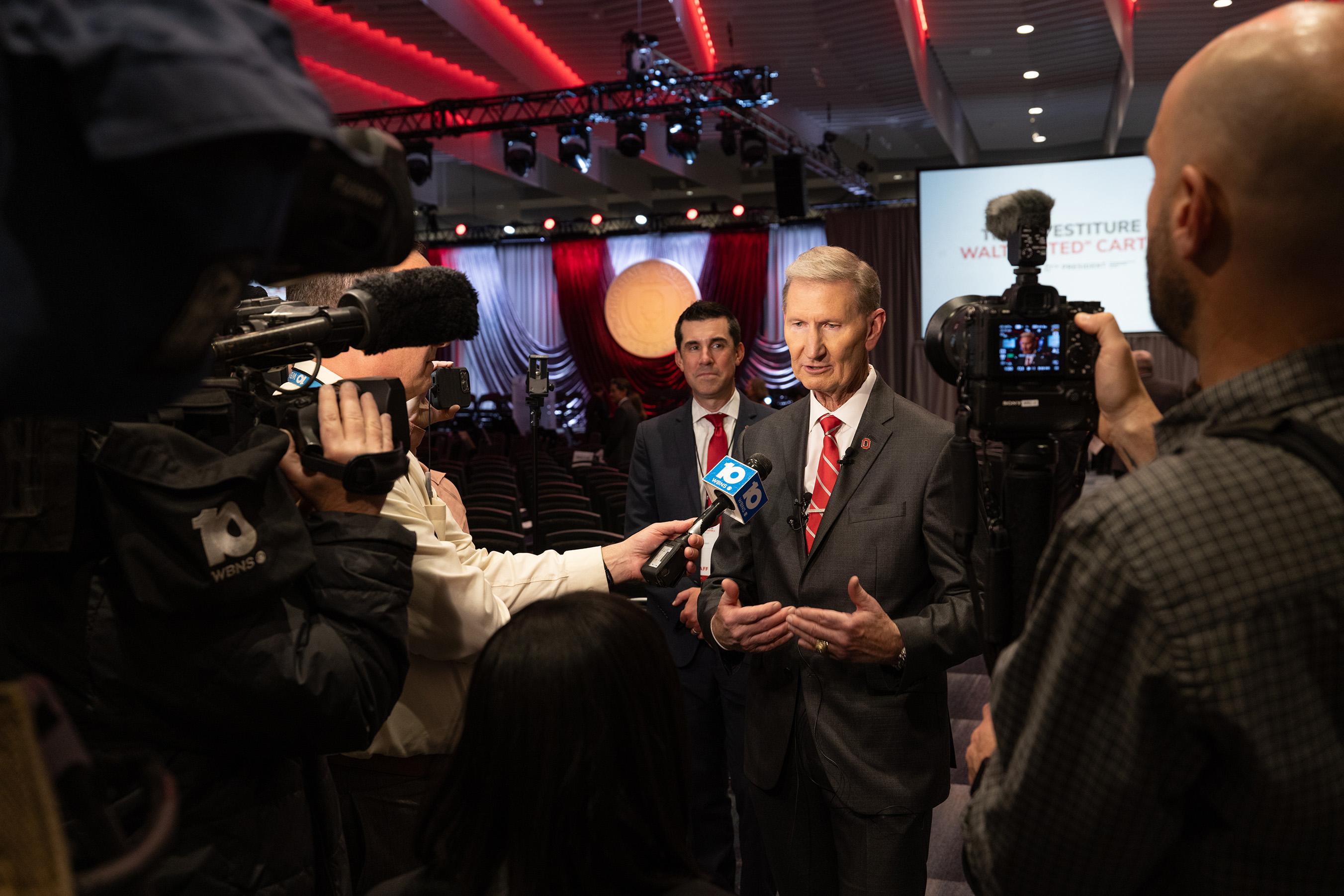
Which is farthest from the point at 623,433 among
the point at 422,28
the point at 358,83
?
the point at 358,83

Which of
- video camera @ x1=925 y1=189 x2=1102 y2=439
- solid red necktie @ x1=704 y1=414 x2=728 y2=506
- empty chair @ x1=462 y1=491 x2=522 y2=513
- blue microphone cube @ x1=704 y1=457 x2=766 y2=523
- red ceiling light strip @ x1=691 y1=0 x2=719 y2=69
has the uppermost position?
red ceiling light strip @ x1=691 y1=0 x2=719 y2=69

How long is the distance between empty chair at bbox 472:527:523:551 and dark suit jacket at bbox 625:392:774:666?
1.54 m

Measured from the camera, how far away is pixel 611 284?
17.5 m

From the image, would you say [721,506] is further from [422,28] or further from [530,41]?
[530,41]

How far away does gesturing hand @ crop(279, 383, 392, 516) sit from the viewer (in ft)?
4.34

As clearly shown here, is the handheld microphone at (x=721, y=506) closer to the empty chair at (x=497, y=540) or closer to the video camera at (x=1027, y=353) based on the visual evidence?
the video camera at (x=1027, y=353)

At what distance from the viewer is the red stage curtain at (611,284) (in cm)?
1672

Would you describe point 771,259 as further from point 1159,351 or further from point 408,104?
point 408,104

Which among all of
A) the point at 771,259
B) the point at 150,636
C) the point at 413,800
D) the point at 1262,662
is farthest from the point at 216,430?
the point at 771,259

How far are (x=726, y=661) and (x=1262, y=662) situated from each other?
147cm

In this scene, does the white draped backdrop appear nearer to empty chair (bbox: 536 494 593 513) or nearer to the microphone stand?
empty chair (bbox: 536 494 593 513)

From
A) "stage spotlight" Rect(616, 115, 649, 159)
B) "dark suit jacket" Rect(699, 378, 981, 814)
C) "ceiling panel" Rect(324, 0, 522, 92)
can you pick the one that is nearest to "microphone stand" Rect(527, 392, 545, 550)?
"dark suit jacket" Rect(699, 378, 981, 814)

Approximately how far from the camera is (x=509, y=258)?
733 inches

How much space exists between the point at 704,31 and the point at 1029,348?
8.64 meters
